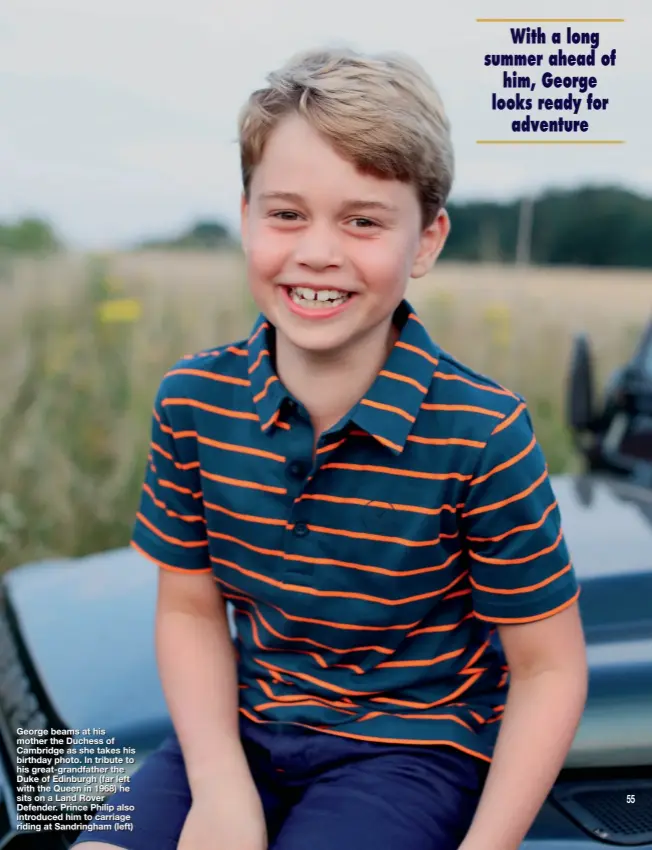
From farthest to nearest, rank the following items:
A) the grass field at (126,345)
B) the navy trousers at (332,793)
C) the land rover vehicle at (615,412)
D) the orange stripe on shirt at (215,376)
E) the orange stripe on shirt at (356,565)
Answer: the grass field at (126,345) < the land rover vehicle at (615,412) < the orange stripe on shirt at (215,376) < the orange stripe on shirt at (356,565) < the navy trousers at (332,793)

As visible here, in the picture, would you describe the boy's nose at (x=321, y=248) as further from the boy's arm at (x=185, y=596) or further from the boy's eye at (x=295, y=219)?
the boy's arm at (x=185, y=596)

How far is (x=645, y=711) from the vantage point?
4.37ft

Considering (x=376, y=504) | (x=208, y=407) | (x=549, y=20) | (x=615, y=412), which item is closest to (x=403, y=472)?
(x=376, y=504)

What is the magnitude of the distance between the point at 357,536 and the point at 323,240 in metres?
0.37

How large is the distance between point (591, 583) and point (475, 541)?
0.41 meters

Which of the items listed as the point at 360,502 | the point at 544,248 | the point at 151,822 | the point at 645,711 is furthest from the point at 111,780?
the point at 544,248

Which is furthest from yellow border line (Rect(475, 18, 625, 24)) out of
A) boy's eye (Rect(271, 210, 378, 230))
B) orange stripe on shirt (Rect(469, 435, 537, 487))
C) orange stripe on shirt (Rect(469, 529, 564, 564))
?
orange stripe on shirt (Rect(469, 529, 564, 564))

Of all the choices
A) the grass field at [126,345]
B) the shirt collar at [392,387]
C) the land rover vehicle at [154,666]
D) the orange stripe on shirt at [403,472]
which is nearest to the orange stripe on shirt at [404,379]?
the shirt collar at [392,387]

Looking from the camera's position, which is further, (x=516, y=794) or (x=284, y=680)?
(x=284, y=680)

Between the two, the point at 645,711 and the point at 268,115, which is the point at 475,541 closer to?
the point at 645,711

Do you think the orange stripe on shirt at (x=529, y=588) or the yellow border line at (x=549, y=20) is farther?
the yellow border line at (x=549, y=20)

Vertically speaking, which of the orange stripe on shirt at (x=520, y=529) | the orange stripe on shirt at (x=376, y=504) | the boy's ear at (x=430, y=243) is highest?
the boy's ear at (x=430, y=243)

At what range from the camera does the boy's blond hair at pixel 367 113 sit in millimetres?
1211

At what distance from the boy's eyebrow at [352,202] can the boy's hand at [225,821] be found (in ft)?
2.39
